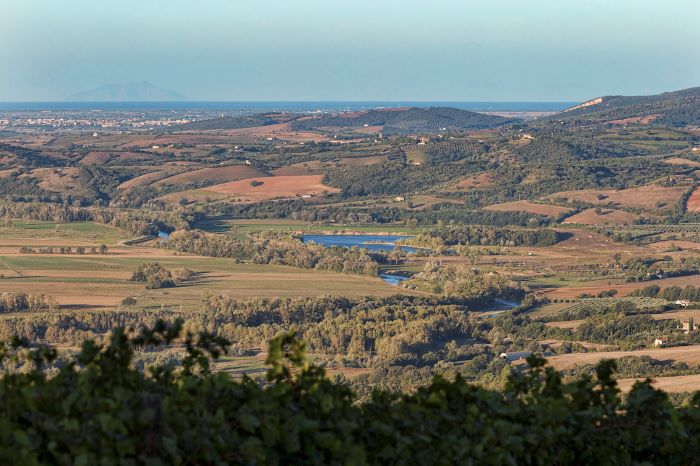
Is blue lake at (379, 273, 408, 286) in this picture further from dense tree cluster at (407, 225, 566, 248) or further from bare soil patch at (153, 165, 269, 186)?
bare soil patch at (153, 165, 269, 186)

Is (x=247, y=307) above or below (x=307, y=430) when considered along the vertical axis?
below

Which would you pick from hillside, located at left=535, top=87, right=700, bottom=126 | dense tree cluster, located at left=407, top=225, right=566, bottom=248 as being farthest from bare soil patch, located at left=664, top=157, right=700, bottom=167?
hillside, located at left=535, top=87, right=700, bottom=126

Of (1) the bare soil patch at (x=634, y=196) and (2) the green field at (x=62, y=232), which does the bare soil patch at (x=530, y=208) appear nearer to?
(1) the bare soil patch at (x=634, y=196)

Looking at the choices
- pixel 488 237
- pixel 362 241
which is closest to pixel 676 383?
pixel 362 241

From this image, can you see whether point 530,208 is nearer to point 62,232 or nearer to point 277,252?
point 277,252

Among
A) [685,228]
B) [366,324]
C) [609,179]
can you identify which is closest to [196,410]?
[366,324]

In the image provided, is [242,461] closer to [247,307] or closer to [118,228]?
[247,307]

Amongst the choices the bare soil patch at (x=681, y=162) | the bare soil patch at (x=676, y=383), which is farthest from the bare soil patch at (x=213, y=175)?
the bare soil patch at (x=676, y=383)
